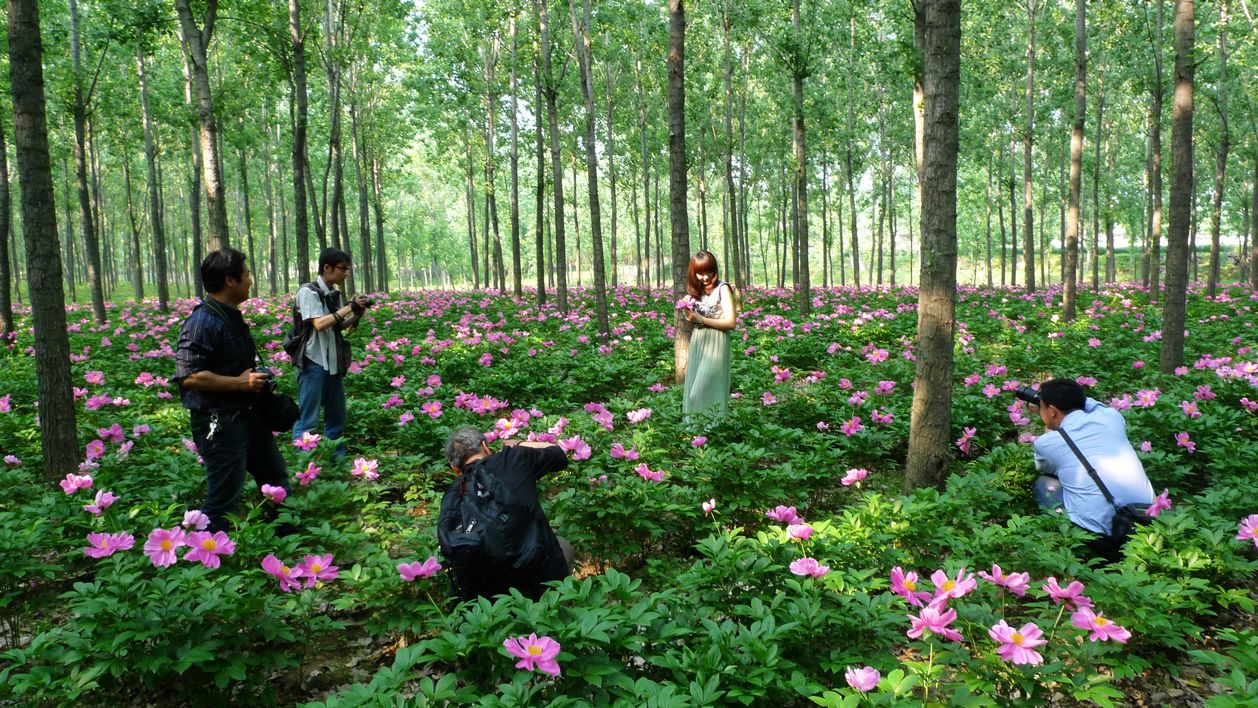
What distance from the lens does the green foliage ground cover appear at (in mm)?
2193

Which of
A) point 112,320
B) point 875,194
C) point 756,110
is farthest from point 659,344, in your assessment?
point 875,194

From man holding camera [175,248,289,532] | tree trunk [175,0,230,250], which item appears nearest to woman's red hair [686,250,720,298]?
man holding camera [175,248,289,532]

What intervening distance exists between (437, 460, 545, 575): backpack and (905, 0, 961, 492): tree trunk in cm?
282

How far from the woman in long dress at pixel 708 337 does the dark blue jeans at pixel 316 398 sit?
2.98 m

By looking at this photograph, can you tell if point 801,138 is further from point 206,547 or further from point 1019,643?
point 206,547

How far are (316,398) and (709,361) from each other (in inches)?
130

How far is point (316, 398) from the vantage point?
512 centimetres

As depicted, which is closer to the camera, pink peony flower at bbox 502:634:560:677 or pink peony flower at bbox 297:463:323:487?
pink peony flower at bbox 502:634:560:677

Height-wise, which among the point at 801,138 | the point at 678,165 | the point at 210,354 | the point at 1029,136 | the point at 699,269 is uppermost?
the point at 1029,136

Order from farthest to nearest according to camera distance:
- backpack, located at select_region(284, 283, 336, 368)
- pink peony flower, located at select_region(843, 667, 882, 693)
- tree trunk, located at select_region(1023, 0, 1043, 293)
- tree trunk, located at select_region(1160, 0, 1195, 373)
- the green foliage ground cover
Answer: tree trunk, located at select_region(1023, 0, 1043, 293), tree trunk, located at select_region(1160, 0, 1195, 373), backpack, located at select_region(284, 283, 336, 368), the green foliage ground cover, pink peony flower, located at select_region(843, 667, 882, 693)

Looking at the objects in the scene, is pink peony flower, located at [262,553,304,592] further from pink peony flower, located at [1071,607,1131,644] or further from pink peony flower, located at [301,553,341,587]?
pink peony flower, located at [1071,607,1131,644]

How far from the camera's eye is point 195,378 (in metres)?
3.39

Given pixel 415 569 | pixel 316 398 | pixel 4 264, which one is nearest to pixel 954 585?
pixel 415 569

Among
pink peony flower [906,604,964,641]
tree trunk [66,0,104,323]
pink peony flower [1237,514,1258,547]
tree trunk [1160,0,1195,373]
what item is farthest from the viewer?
tree trunk [66,0,104,323]
